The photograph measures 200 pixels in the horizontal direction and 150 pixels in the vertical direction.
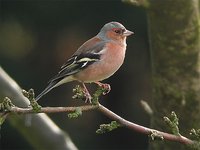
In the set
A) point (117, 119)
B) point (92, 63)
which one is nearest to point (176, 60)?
point (92, 63)

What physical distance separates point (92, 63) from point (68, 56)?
37.1 ft

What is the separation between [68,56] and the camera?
15.9m

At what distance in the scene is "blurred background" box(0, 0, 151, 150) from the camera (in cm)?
1480

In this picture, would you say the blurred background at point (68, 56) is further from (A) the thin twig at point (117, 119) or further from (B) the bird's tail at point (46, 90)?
(A) the thin twig at point (117, 119)

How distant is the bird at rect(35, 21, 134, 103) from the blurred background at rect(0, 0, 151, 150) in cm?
943

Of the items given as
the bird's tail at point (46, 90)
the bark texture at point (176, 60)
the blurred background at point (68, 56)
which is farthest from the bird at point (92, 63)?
the blurred background at point (68, 56)

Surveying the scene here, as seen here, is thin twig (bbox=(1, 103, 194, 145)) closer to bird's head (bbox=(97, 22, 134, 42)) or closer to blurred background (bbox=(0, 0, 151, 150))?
bird's head (bbox=(97, 22, 134, 42))

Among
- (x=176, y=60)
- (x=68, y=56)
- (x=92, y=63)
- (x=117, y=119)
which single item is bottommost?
(x=68, y=56)

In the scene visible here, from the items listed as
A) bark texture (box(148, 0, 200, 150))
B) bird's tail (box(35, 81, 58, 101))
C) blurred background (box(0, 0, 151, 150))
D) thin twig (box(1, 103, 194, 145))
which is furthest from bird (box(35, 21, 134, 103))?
blurred background (box(0, 0, 151, 150))

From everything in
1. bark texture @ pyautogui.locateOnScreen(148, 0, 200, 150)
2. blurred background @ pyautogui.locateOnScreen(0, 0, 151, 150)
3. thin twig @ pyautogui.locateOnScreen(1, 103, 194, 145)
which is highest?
thin twig @ pyautogui.locateOnScreen(1, 103, 194, 145)

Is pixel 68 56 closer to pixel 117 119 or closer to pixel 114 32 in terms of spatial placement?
pixel 114 32

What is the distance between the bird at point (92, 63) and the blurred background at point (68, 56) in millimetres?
9431

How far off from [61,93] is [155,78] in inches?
451

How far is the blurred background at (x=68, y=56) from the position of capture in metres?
14.8
